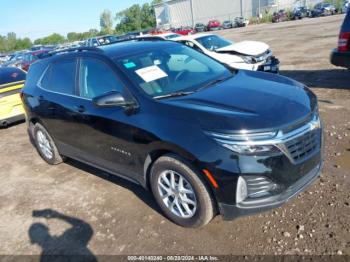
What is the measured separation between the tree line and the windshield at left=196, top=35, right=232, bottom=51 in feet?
285

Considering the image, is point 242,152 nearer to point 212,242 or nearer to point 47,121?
point 212,242

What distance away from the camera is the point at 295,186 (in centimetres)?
304

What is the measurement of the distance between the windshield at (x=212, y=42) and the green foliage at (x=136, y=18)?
311 feet

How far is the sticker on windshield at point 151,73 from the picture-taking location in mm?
3672

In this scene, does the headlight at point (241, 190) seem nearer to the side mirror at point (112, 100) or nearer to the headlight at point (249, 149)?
the headlight at point (249, 149)

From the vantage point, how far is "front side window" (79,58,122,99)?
3.78m

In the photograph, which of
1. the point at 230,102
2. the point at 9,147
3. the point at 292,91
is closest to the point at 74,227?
the point at 230,102

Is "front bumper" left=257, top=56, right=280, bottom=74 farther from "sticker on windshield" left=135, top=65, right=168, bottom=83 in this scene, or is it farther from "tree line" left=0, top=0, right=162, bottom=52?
"tree line" left=0, top=0, right=162, bottom=52

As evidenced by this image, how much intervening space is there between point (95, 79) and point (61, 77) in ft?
3.04

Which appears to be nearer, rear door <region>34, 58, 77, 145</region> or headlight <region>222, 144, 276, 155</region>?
headlight <region>222, 144, 276, 155</region>

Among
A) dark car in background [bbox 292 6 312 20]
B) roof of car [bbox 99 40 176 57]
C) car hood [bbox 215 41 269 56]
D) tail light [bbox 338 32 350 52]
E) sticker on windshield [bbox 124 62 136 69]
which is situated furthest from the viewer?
dark car in background [bbox 292 6 312 20]

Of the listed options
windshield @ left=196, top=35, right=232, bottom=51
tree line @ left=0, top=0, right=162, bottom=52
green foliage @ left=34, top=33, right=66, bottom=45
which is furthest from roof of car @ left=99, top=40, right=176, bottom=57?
green foliage @ left=34, top=33, right=66, bottom=45

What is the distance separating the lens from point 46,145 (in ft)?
18.0

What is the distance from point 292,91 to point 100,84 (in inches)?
84.8
